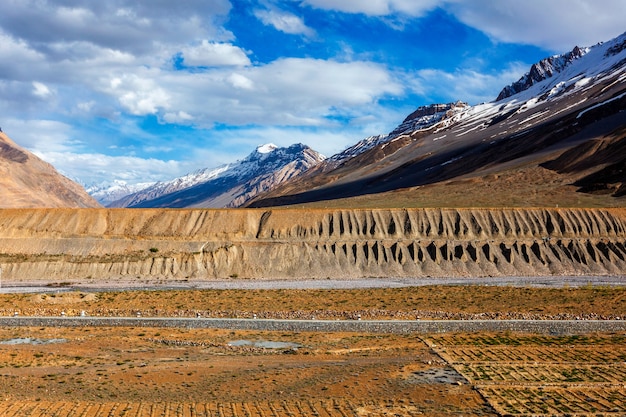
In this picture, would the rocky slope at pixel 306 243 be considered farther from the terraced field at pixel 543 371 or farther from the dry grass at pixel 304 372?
the terraced field at pixel 543 371

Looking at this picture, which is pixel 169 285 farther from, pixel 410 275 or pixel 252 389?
pixel 252 389

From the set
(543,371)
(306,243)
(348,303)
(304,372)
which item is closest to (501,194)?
(306,243)

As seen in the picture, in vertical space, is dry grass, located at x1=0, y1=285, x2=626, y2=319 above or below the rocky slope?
below

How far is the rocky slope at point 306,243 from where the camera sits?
82062 mm

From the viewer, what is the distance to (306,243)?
8812 cm

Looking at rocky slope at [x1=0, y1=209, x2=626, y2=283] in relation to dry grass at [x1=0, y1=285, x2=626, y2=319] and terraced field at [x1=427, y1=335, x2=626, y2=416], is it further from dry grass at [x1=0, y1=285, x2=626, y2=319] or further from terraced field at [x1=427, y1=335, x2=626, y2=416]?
terraced field at [x1=427, y1=335, x2=626, y2=416]

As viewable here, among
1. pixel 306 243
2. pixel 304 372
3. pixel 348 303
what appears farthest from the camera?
pixel 306 243

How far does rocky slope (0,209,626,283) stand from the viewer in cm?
8206

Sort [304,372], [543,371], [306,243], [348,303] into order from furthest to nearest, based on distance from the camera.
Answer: [306,243] < [348,303] < [543,371] < [304,372]

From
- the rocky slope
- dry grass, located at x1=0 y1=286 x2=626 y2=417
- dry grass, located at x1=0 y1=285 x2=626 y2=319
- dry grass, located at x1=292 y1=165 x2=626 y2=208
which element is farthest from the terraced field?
dry grass, located at x1=292 y1=165 x2=626 y2=208

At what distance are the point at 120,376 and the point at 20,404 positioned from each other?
19.3ft

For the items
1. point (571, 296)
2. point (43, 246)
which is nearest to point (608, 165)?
point (571, 296)

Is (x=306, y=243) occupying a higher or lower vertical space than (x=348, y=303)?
higher

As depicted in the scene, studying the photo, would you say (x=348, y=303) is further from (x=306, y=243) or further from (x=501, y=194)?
(x=501, y=194)
